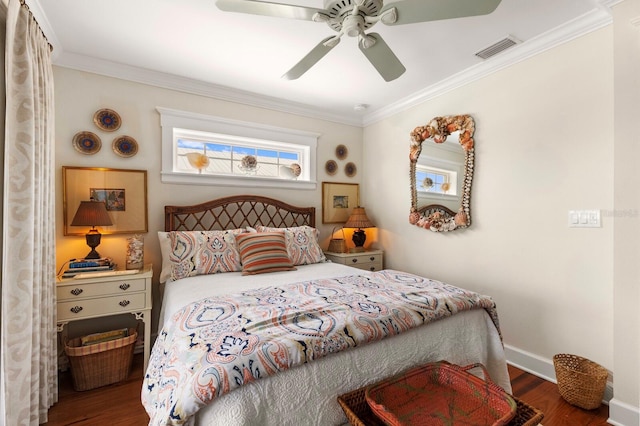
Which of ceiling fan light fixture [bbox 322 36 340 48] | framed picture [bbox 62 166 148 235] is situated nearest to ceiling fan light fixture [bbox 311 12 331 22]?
ceiling fan light fixture [bbox 322 36 340 48]

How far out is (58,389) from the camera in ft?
7.01

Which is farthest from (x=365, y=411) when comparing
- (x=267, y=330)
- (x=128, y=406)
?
(x=128, y=406)

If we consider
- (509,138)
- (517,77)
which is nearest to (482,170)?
(509,138)

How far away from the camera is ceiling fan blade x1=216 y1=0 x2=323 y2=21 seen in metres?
1.42

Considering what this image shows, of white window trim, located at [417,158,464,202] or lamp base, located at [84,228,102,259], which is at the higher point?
white window trim, located at [417,158,464,202]

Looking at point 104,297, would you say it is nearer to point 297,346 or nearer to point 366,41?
point 297,346

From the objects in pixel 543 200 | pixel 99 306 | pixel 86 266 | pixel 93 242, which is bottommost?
pixel 99 306

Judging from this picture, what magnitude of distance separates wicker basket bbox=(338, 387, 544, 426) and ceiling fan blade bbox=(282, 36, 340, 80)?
70.9 inches

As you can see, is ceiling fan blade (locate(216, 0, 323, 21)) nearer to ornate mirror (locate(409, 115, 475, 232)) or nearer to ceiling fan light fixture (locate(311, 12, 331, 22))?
ceiling fan light fixture (locate(311, 12, 331, 22))

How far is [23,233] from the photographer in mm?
1533

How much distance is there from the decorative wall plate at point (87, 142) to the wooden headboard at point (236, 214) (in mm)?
749

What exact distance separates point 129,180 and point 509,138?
3.38m

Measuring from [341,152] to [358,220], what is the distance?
97cm

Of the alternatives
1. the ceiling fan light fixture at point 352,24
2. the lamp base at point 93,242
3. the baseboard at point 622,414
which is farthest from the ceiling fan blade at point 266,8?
the baseboard at point 622,414
